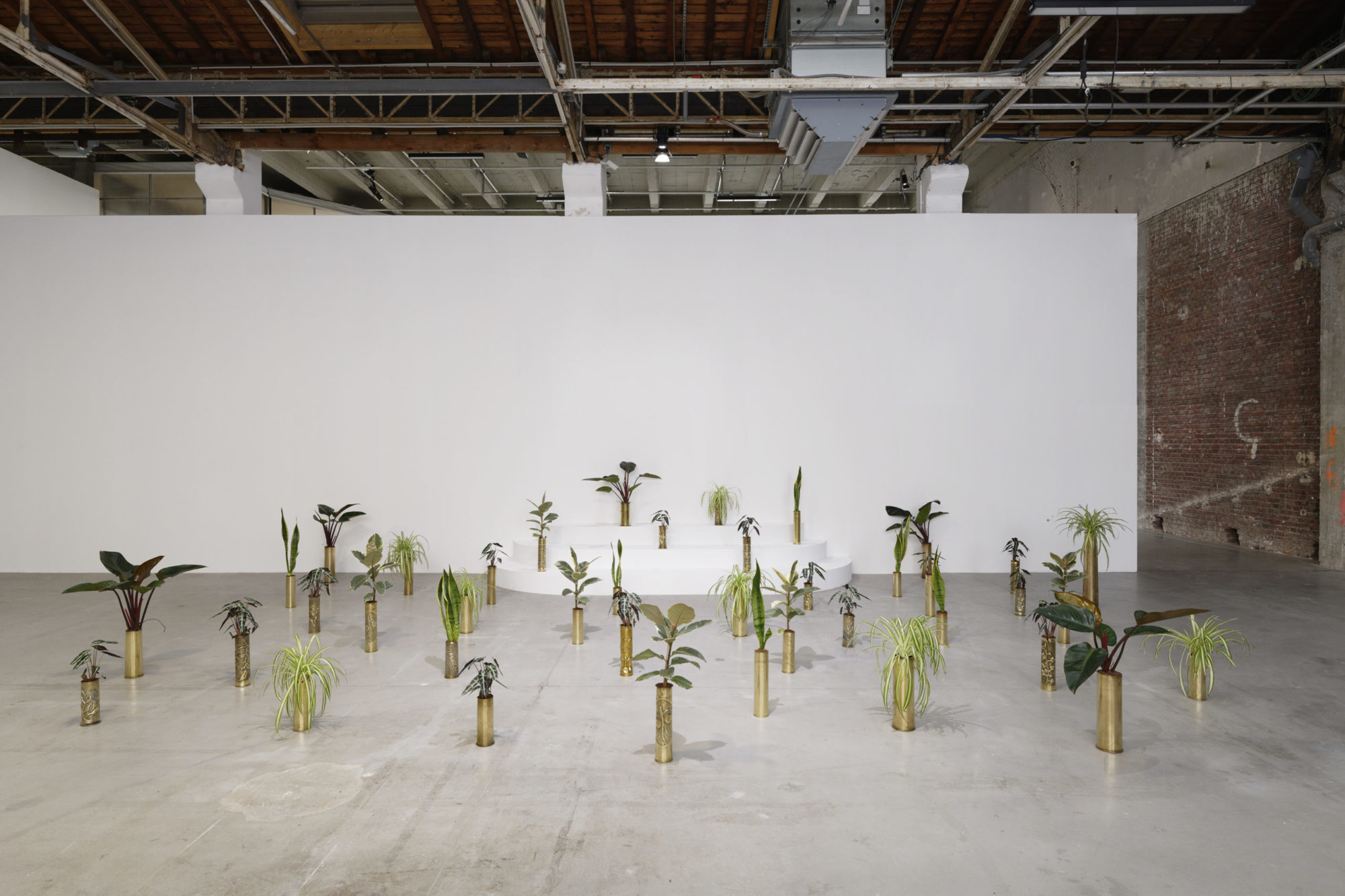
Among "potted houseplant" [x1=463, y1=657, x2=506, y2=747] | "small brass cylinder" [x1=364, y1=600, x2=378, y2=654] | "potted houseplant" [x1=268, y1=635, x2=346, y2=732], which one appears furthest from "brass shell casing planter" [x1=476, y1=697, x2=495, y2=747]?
"small brass cylinder" [x1=364, y1=600, x2=378, y2=654]

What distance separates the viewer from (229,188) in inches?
326

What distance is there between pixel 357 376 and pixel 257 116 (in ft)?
9.36

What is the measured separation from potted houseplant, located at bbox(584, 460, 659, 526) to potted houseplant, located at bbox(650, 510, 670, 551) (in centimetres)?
30

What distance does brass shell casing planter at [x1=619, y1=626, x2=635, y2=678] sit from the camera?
4.50 meters

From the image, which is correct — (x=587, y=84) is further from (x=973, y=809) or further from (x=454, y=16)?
(x=973, y=809)

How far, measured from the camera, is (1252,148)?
841 cm

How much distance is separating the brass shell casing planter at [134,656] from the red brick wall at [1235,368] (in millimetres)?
10601

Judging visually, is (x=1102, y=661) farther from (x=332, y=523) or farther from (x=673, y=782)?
(x=332, y=523)

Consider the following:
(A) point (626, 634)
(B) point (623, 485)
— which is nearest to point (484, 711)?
(A) point (626, 634)

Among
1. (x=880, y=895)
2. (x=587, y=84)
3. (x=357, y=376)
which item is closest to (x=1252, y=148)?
(x=587, y=84)

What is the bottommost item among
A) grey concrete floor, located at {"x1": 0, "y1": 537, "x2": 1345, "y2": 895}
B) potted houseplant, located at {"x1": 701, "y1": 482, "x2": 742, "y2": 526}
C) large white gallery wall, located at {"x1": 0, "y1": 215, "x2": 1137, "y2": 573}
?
grey concrete floor, located at {"x1": 0, "y1": 537, "x2": 1345, "y2": 895}

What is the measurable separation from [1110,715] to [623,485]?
5084 millimetres

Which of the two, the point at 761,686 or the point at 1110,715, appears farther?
the point at 761,686

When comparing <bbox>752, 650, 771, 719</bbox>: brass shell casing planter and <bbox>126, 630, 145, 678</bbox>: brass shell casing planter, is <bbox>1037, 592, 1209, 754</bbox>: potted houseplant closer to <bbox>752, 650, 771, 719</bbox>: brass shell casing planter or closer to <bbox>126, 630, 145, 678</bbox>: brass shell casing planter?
<bbox>752, 650, 771, 719</bbox>: brass shell casing planter
